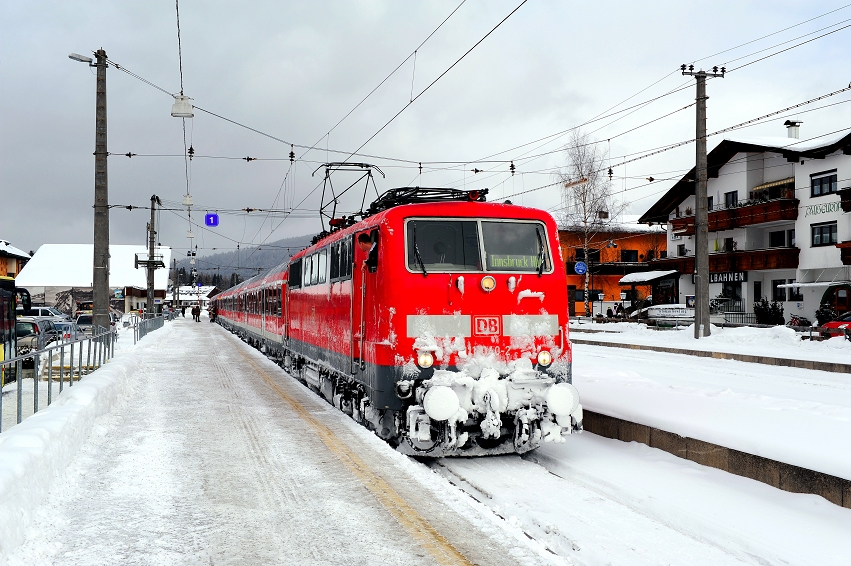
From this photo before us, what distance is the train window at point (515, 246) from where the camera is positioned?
8.56m

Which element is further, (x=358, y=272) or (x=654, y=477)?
(x=358, y=272)

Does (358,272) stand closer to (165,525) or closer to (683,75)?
(165,525)

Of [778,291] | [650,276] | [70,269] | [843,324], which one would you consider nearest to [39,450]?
[843,324]

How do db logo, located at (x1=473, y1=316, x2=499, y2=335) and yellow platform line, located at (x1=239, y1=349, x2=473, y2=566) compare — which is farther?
db logo, located at (x1=473, y1=316, x2=499, y2=335)

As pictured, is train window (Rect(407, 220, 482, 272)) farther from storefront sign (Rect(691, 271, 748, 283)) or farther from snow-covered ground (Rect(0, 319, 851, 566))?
storefront sign (Rect(691, 271, 748, 283))

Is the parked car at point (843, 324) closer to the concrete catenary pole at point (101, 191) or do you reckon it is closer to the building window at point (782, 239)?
the building window at point (782, 239)

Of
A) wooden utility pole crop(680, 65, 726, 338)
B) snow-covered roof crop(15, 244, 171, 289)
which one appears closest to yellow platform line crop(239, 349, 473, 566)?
wooden utility pole crop(680, 65, 726, 338)

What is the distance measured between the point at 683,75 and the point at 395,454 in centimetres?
2192

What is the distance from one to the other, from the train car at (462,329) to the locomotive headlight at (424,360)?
0.04 feet

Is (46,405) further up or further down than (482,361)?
further down

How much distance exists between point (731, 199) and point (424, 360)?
39.2m

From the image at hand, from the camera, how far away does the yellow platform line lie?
5102 mm

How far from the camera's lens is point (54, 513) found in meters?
5.95

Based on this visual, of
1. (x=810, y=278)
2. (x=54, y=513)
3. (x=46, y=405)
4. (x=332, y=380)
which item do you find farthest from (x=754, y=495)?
(x=810, y=278)
